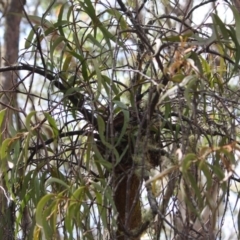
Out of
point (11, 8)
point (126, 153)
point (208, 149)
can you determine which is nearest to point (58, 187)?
point (126, 153)

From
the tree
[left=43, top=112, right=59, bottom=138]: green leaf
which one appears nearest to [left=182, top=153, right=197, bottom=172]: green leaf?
the tree

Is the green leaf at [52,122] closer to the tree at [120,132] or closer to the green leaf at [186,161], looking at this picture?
the tree at [120,132]

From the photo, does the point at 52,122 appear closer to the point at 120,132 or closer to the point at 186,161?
the point at 120,132

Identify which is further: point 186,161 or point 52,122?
point 52,122

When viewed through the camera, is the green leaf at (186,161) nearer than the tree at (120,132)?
Yes

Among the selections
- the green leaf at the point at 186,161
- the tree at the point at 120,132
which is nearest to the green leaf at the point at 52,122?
the tree at the point at 120,132

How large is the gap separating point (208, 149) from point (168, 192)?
214mm

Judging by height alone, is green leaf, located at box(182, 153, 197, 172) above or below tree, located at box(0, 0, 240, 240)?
below

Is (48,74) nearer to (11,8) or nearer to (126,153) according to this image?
(126,153)

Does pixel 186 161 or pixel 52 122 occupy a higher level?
pixel 52 122

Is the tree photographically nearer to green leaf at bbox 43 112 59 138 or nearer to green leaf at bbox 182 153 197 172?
green leaf at bbox 43 112 59 138

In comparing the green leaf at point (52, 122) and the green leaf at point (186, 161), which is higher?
the green leaf at point (52, 122)

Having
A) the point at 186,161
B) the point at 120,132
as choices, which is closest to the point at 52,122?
the point at 120,132

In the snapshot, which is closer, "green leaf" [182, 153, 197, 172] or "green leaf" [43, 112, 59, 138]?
"green leaf" [182, 153, 197, 172]
